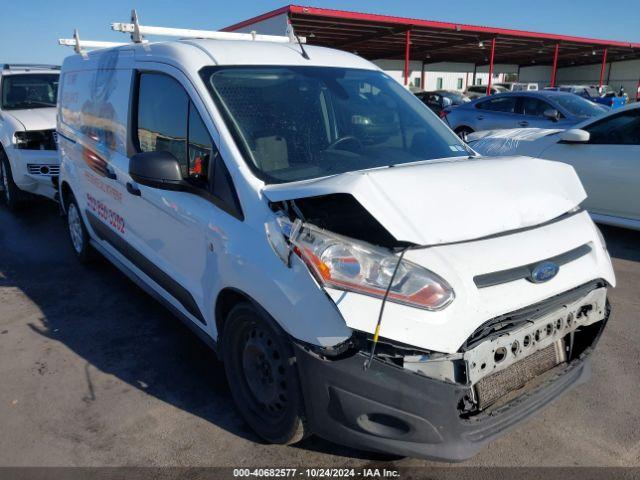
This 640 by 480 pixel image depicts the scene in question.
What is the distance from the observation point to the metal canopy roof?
21.6 meters

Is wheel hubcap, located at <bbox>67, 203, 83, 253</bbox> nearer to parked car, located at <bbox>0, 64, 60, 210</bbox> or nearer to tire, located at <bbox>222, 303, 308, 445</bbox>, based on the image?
parked car, located at <bbox>0, 64, 60, 210</bbox>

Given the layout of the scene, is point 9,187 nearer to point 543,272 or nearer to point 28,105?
point 28,105

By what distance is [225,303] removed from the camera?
264cm

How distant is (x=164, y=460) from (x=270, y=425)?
1.81ft

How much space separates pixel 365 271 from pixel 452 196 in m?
0.54

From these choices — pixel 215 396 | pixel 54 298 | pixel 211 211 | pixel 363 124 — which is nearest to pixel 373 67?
pixel 363 124

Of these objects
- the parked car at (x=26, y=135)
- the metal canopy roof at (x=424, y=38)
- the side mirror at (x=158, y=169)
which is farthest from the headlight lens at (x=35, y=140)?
the metal canopy roof at (x=424, y=38)

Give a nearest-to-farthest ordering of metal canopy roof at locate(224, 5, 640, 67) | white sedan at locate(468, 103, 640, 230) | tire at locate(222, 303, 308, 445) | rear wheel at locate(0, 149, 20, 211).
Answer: tire at locate(222, 303, 308, 445), white sedan at locate(468, 103, 640, 230), rear wheel at locate(0, 149, 20, 211), metal canopy roof at locate(224, 5, 640, 67)

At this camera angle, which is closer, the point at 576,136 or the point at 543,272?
the point at 543,272

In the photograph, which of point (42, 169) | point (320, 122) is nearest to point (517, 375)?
point (320, 122)

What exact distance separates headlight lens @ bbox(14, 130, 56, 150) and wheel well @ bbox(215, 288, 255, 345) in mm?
5670

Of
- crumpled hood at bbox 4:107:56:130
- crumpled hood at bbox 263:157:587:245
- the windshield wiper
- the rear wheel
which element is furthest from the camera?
the windshield wiper

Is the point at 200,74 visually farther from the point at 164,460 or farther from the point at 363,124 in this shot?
the point at 164,460

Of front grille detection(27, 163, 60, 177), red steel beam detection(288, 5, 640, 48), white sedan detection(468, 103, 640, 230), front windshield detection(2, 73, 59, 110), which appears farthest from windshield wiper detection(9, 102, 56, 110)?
red steel beam detection(288, 5, 640, 48)
